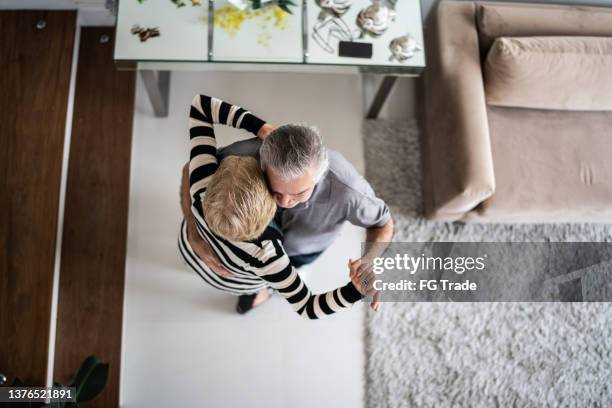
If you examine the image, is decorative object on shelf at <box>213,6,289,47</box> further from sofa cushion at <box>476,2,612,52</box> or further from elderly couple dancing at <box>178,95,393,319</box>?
sofa cushion at <box>476,2,612,52</box>

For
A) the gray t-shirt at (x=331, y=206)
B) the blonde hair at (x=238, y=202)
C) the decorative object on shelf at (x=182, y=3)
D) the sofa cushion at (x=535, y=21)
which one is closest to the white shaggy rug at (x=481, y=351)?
the gray t-shirt at (x=331, y=206)

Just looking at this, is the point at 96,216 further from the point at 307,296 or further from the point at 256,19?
the point at 307,296

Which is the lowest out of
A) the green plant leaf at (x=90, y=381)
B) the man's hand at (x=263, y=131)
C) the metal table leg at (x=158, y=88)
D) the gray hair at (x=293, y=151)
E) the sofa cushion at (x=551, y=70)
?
the green plant leaf at (x=90, y=381)

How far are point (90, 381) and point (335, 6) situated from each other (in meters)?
1.75

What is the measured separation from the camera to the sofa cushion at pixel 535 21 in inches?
78.9

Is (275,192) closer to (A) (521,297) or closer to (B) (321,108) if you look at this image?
(B) (321,108)

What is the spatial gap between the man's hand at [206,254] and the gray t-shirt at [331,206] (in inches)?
8.6

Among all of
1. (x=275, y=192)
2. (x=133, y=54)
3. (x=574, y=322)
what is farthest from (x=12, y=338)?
(x=574, y=322)

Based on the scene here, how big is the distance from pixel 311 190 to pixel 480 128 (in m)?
0.99

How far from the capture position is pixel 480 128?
186 cm

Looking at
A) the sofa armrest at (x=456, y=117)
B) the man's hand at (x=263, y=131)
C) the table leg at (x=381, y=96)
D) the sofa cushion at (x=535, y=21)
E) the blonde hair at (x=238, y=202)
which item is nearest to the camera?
the blonde hair at (x=238, y=202)

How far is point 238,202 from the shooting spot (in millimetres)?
1086

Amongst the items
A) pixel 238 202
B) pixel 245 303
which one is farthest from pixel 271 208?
pixel 245 303

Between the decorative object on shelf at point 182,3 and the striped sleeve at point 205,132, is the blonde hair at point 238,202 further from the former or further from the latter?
the decorative object on shelf at point 182,3
